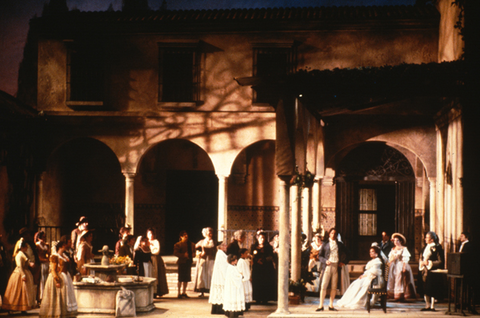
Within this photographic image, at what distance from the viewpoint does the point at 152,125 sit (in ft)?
57.9

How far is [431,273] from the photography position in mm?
12062

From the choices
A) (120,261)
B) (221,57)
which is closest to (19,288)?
(120,261)

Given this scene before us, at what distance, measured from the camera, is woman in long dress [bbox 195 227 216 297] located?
590 inches

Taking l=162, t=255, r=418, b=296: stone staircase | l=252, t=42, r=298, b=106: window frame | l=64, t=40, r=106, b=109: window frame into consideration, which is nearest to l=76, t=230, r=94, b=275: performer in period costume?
l=162, t=255, r=418, b=296: stone staircase

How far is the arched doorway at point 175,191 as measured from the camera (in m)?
20.1

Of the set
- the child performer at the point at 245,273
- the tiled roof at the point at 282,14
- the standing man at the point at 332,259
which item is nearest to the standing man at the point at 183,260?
the child performer at the point at 245,273

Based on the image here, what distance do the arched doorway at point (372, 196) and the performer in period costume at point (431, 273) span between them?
657cm

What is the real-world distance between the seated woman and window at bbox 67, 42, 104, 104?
928cm

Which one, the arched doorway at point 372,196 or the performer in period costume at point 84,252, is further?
the arched doorway at point 372,196

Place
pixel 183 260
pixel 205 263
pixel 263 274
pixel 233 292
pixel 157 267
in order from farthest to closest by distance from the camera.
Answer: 1. pixel 205 263
2. pixel 183 260
3. pixel 157 267
4. pixel 263 274
5. pixel 233 292

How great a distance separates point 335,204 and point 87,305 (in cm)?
996

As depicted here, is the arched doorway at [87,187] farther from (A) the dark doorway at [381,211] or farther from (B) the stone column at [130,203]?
(A) the dark doorway at [381,211]

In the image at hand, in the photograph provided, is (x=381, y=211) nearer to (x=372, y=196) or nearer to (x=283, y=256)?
(x=372, y=196)

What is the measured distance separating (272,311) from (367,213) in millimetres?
8577
